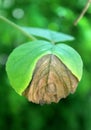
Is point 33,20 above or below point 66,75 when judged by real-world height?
below

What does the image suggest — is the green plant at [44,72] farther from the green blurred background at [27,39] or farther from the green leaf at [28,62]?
the green blurred background at [27,39]

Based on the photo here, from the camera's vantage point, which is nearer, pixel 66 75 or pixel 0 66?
pixel 66 75

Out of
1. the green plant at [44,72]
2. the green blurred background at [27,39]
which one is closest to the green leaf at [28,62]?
the green plant at [44,72]

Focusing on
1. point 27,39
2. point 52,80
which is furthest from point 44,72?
point 27,39

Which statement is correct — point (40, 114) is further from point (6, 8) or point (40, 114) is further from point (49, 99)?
point (49, 99)

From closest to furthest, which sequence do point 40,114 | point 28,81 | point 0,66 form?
point 28,81 → point 0,66 → point 40,114

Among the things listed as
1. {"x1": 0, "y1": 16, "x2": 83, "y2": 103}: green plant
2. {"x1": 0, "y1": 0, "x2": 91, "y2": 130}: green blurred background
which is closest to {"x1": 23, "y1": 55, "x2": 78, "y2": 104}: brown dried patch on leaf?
{"x1": 0, "y1": 16, "x2": 83, "y2": 103}: green plant

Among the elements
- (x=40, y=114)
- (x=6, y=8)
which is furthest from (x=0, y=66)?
(x=40, y=114)

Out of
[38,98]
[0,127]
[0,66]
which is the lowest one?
[0,127]

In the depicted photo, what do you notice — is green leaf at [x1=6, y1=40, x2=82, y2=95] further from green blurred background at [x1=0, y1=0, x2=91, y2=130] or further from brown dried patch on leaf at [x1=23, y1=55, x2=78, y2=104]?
green blurred background at [x1=0, y1=0, x2=91, y2=130]
